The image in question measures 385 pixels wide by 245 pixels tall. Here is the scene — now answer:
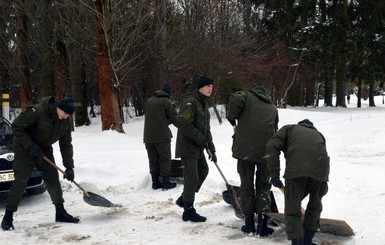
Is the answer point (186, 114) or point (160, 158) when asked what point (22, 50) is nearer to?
point (160, 158)

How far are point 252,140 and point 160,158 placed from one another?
2.85 m

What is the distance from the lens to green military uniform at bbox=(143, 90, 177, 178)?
745 centimetres

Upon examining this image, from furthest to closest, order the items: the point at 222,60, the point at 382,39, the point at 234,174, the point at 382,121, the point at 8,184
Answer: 1. the point at 382,39
2. the point at 222,60
3. the point at 382,121
4. the point at 234,174
5. the point at 8,184

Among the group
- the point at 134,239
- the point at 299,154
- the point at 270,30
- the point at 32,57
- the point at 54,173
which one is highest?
the point at 270,30

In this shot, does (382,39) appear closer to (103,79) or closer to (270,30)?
(270,30)

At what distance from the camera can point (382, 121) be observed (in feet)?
52.4

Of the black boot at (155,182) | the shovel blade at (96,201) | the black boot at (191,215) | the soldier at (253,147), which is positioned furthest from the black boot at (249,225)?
the black boot at (155,182)

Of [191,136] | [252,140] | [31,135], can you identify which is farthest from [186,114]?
[31,135]

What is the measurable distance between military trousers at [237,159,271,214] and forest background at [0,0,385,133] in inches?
369

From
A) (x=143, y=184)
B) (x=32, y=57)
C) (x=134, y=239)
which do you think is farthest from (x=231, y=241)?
(x=32, y=57)

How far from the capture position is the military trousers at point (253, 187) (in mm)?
5039

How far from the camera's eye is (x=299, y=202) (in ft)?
14.0

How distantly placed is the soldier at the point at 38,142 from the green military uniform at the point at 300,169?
8.44 feet

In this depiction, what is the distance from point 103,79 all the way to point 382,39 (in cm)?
1897
